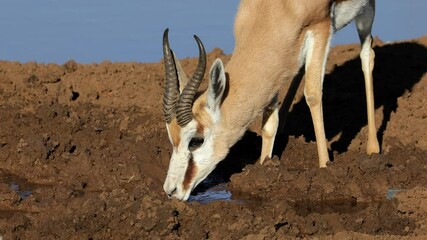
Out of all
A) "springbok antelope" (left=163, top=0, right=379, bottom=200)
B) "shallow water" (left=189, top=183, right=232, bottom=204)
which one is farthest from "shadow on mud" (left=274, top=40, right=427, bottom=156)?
"springbok antelope" (left=163, top=0, right=379, bottom=200)

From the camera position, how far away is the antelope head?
1016cm

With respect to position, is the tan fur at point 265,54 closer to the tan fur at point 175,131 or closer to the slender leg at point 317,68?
the slender leg at point 317,68

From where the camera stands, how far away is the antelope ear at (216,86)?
33.0 ft

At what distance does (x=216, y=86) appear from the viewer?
33.8ft

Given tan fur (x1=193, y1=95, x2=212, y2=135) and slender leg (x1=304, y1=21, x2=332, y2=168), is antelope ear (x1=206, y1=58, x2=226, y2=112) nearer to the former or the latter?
tan fur (x1=193, y1=95, x2=212, y2=135)

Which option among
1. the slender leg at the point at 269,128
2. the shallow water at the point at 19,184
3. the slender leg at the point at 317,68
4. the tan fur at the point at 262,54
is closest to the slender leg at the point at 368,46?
the slender leg at the point at 317,68

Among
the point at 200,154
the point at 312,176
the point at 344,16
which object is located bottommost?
the point at 312,176

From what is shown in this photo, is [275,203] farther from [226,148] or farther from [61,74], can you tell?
[61,74]

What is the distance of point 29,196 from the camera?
35.2 feet

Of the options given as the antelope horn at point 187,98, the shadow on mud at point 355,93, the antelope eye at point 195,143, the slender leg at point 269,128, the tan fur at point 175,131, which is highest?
the antelope horn at point 187,98

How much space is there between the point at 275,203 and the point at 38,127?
17.3 ft

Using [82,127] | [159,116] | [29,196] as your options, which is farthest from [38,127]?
[29,196]

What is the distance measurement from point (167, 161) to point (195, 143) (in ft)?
6.62

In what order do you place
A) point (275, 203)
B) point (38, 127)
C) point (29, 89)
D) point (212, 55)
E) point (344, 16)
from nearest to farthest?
1. point (275, 203)
2. point (344, 16)
3. point (38, 127)
4. point (29, 89)
5. point (212, 55)
